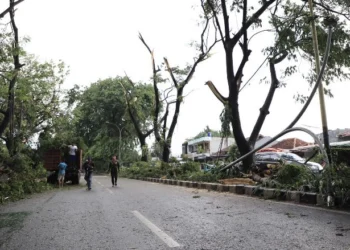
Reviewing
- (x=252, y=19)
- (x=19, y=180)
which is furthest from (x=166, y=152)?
(x=252, y=19)

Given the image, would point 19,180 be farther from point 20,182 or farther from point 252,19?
point 252,19

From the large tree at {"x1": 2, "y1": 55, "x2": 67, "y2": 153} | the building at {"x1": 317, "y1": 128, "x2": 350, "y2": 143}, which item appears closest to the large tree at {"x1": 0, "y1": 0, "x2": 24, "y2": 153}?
the large tree at {"x1": 2, "y1": 55, "x2": 67, "y2": 153}

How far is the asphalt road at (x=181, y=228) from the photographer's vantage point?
4.91 metres

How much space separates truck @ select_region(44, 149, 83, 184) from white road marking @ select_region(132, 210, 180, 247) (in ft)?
49.3

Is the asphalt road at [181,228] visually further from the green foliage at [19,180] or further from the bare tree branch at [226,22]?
the bare tree branch at [226,22]

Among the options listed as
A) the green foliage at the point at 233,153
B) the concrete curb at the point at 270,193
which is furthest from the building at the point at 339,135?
the concrete curb at the point at 270,193

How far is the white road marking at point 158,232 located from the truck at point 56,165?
592 inches

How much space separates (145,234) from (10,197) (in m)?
9.25

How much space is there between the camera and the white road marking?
4946 mm

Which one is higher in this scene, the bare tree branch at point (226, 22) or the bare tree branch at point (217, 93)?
the bare tree branch at point (226, 22)

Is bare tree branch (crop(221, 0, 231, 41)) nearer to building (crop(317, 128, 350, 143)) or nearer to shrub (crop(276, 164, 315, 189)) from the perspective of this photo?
shrub (crop(276, 164, 315, 189))

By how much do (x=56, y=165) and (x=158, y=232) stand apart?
16.9 m

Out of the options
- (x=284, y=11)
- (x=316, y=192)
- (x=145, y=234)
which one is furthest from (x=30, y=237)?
(x=284, y=11)

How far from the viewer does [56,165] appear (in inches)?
834
